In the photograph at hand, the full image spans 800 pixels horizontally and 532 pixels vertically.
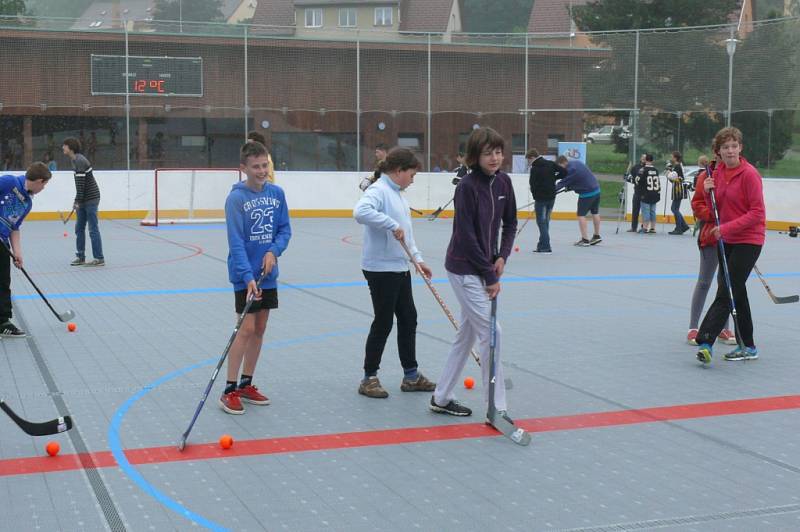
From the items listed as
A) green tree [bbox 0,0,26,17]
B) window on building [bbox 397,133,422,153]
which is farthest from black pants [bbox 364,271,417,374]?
green tree [bbox 0,0,26,17]

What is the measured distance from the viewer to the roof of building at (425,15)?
41.7 meters

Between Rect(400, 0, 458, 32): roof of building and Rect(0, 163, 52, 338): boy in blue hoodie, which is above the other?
Rect(400, 0, 458, 32): roof of building

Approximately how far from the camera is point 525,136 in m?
26.1

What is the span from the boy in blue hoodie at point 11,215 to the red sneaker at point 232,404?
330 centimetres

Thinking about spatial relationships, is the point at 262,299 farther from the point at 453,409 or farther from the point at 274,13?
the point at 274,13

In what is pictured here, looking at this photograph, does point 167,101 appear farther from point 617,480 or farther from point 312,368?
point 617,480

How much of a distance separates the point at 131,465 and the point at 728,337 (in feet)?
17.8

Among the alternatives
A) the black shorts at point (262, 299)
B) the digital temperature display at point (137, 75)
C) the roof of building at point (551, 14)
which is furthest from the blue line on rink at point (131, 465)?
the roof of building at point (551, 14)

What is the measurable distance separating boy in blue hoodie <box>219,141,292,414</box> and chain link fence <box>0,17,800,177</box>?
18.3 meters

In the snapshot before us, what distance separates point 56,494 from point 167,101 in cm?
2094

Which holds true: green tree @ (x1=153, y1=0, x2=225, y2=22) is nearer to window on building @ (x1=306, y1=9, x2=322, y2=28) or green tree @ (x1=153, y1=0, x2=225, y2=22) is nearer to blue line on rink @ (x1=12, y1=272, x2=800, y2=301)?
window on building @ (x1=306, y1=9, x2=322, y2=28)

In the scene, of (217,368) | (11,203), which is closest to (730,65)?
(11,203)

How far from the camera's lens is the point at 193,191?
2402 centimetres

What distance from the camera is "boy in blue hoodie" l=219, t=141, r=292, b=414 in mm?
6219
